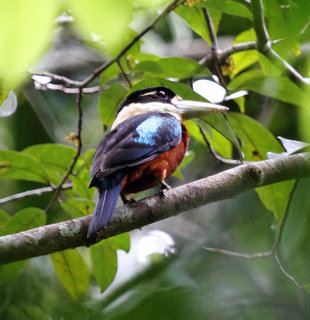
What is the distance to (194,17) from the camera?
273cm

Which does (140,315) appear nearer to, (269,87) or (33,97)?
(269,87)

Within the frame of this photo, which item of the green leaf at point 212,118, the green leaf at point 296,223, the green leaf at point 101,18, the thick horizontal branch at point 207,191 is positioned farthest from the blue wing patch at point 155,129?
the green leaf at point 101,18

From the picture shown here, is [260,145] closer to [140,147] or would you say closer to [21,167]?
[140,147]

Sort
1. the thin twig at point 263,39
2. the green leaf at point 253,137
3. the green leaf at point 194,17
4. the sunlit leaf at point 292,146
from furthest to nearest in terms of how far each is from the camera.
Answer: the green leaf at point 253,137 < the green leaf at point 194,17 < the sunlit leaf at point 292,146 < the thin twig at point 263,39

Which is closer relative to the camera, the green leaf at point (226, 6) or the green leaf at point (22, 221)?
the green leaf at point (226, 6)

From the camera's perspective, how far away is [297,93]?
271cm

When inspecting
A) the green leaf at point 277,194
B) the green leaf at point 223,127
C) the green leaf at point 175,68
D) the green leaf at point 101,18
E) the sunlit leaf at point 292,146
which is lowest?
the green leaf at point 277,194

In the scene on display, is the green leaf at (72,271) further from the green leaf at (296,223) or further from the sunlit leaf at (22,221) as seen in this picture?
the green leaf at (296,223)

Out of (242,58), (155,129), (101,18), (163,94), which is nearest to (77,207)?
(155,129)

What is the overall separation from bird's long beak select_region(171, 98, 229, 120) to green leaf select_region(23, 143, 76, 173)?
72 cm

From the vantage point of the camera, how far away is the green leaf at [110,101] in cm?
306

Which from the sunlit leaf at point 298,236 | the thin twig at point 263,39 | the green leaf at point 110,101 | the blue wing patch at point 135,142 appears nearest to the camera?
the sunlit leaf at point 298,236

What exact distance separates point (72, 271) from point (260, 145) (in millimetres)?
1281

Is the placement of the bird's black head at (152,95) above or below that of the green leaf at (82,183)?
above
